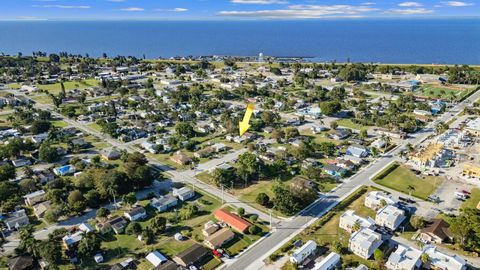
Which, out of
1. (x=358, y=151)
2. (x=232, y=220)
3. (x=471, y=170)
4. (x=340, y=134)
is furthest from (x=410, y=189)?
(x=232, y=220)

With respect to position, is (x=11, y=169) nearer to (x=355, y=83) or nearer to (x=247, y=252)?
(x=247, y=252)

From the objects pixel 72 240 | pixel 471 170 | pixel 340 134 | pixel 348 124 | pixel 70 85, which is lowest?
pixel 72 240

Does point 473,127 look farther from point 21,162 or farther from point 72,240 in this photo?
point 21,162

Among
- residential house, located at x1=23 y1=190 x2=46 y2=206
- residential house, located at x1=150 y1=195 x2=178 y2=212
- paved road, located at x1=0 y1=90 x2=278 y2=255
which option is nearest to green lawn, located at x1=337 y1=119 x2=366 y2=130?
paved road, located at x1=0 y1=90 x2=278 y2=255

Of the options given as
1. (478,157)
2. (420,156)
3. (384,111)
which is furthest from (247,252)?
(384,111)

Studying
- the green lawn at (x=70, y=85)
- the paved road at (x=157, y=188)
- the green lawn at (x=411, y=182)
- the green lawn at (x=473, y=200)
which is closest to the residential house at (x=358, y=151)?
the green lawn at (x=411, y=182)

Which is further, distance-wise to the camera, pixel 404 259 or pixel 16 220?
pixel 16 220

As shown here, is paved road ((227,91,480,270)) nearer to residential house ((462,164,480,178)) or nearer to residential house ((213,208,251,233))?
residential house ((213,208,251,233))

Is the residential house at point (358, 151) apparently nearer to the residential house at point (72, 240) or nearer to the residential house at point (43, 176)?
the residential house at point (72, 240)
